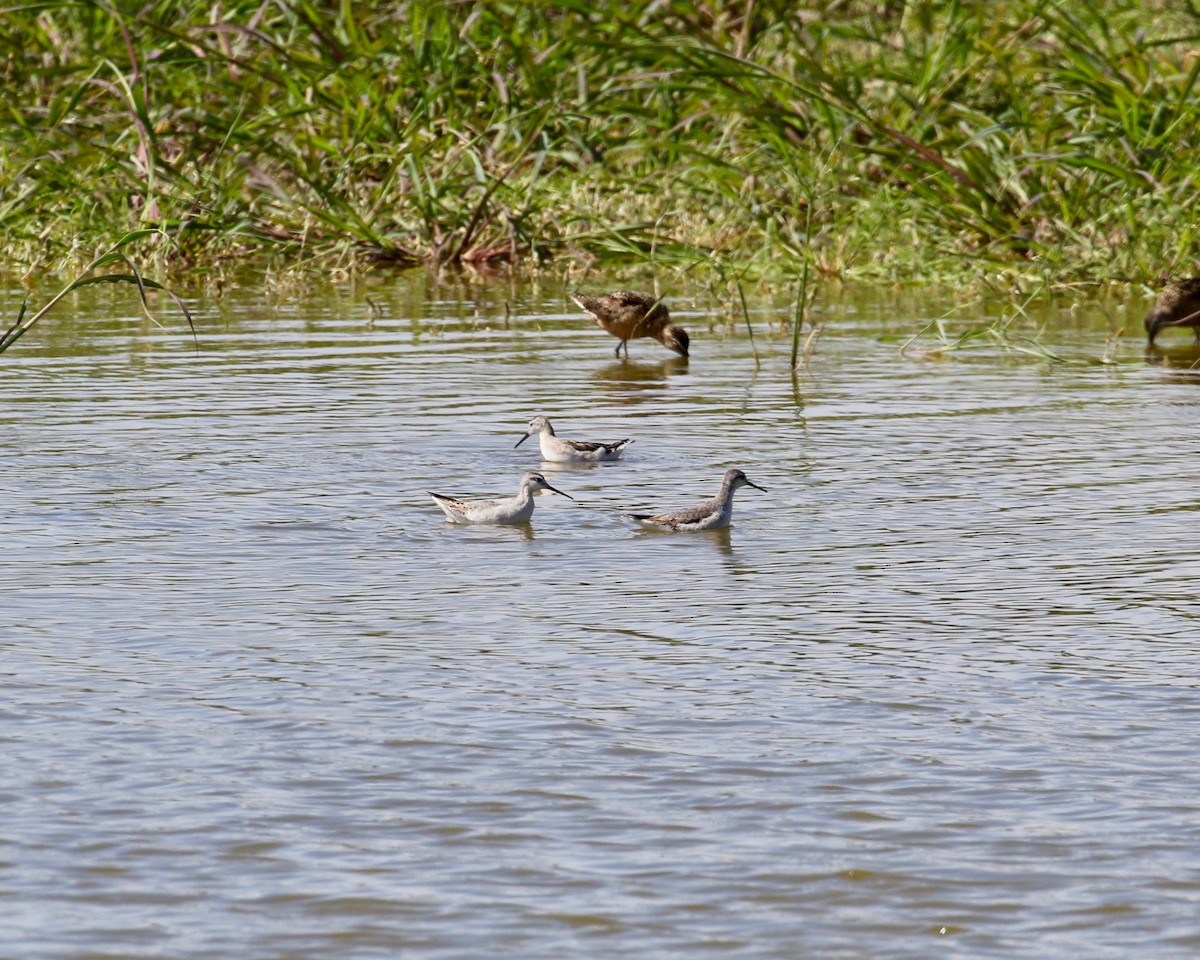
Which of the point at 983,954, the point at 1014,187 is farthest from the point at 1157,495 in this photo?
the point at 1014,187

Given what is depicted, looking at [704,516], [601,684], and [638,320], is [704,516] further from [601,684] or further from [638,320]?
[638,320]

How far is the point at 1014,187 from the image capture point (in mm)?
17328

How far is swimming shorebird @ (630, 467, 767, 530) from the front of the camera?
28.8 feet

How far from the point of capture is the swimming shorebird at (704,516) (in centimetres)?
879

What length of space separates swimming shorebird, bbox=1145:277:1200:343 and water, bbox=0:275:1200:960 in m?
2.44

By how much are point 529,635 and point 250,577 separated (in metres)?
1.33

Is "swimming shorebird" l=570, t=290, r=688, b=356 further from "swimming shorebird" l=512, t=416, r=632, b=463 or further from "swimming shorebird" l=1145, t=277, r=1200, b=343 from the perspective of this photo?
"swimming shorebird" l=512, t=416, r=632, b=463

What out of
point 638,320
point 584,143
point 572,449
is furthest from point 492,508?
point 584,143

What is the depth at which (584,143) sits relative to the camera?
62.9 ft

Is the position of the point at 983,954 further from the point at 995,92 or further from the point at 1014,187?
the point at 995,92

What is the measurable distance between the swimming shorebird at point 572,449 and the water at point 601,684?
10 centimetres

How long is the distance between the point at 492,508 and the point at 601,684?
2.62m

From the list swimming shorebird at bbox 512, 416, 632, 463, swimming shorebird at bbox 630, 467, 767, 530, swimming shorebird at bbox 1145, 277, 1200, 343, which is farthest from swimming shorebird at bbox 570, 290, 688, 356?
swimming shorebird at bbox 630, 467, 767, 530

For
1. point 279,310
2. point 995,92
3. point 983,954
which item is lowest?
point 983,954
